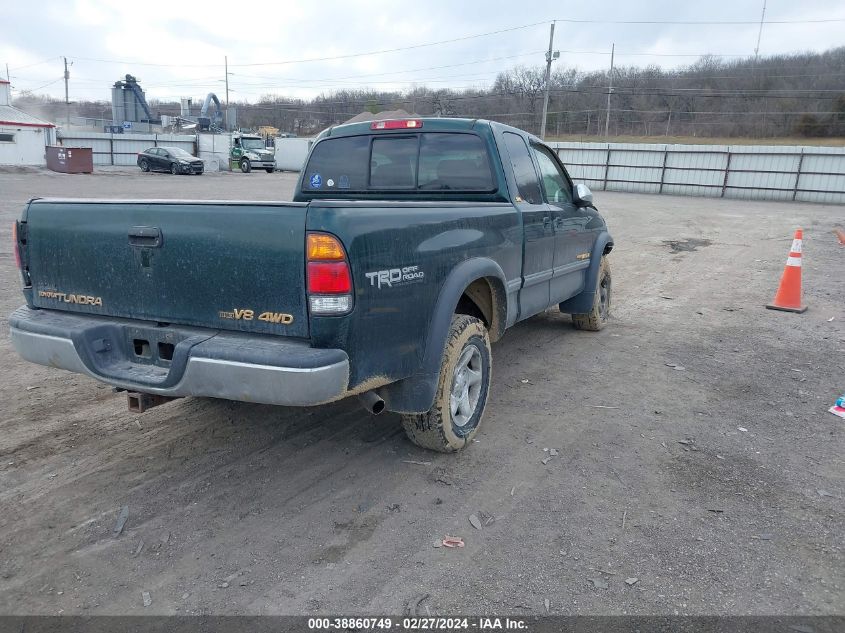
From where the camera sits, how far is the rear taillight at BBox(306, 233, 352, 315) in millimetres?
2805

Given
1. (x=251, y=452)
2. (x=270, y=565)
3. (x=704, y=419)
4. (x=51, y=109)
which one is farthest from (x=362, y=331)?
(x=51, y=109)

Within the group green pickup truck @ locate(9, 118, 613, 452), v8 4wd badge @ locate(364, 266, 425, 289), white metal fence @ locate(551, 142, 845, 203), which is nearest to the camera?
green pickup truck @ locate(9, 118, 613, 452)

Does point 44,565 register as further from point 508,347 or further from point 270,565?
point 508,347

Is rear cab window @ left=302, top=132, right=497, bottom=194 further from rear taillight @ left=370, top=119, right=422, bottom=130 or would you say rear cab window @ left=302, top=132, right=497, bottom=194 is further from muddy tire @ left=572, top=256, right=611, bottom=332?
muddy tire @ left=572, top=256, right=611, bottom=332

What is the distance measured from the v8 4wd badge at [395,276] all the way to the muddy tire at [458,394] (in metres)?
0.55

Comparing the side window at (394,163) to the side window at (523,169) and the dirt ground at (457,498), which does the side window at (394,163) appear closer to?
the side window at (523,169)

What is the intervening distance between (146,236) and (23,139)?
3991 cm

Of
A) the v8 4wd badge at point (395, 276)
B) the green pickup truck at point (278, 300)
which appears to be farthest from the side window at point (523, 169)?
the v8 4wd badge at point (395, 276)

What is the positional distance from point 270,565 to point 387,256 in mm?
1526

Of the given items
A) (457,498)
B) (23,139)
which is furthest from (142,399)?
(23,139)

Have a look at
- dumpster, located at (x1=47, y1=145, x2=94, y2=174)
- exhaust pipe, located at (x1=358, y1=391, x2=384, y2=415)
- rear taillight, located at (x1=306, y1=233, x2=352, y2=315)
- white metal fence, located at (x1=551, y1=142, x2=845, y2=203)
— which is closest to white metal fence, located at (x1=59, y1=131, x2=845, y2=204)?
white metal fence, located at (x1=551, y1=142, x2=845, y2=203)

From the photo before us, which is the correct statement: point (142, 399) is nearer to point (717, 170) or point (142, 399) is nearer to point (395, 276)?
point (395, 276)

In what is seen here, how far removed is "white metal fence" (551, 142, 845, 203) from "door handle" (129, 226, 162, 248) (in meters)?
33.7

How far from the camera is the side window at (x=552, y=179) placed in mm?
→ 5383
